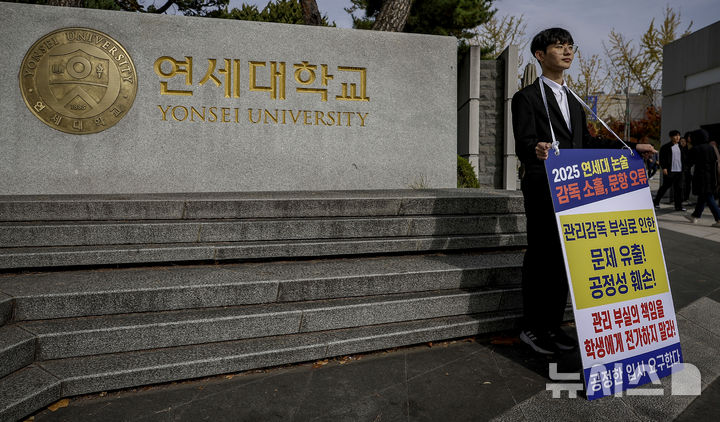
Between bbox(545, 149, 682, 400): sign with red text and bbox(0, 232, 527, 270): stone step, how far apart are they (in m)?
1.65

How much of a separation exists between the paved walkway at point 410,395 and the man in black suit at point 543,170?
0.90 ft

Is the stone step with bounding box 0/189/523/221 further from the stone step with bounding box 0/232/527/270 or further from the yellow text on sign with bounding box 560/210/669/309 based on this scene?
the yellow text on sign with bounding box 560/210/669/309

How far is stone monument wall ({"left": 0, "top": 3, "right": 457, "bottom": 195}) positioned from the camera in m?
5.83

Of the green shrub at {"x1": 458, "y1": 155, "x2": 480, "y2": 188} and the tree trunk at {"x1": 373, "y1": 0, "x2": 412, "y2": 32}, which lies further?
the tree trunk at {"x1": 373, "y1": 0, "x2": 412, "y2": 32}

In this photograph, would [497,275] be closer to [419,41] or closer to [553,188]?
[553,188]

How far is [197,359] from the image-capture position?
2926 mm

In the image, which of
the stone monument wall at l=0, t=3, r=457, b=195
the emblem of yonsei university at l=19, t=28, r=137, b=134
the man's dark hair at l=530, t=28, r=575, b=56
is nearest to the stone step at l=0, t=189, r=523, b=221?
the stone monument wall at l=0, t=3, r=457, b=195

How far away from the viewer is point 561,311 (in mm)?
3270

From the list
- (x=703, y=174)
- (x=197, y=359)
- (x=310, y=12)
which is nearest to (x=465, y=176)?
(x=703, y=174)

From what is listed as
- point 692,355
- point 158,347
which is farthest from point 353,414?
point 692,355

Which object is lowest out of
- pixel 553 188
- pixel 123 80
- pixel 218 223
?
pixel 218 223

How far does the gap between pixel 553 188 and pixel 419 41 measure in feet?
16.0

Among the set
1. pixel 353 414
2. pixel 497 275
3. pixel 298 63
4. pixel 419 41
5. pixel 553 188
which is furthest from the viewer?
pixel 419 41

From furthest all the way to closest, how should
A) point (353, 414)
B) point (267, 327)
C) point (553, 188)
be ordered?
point (267, 327) < point (553, 188) < point (353, 414)
